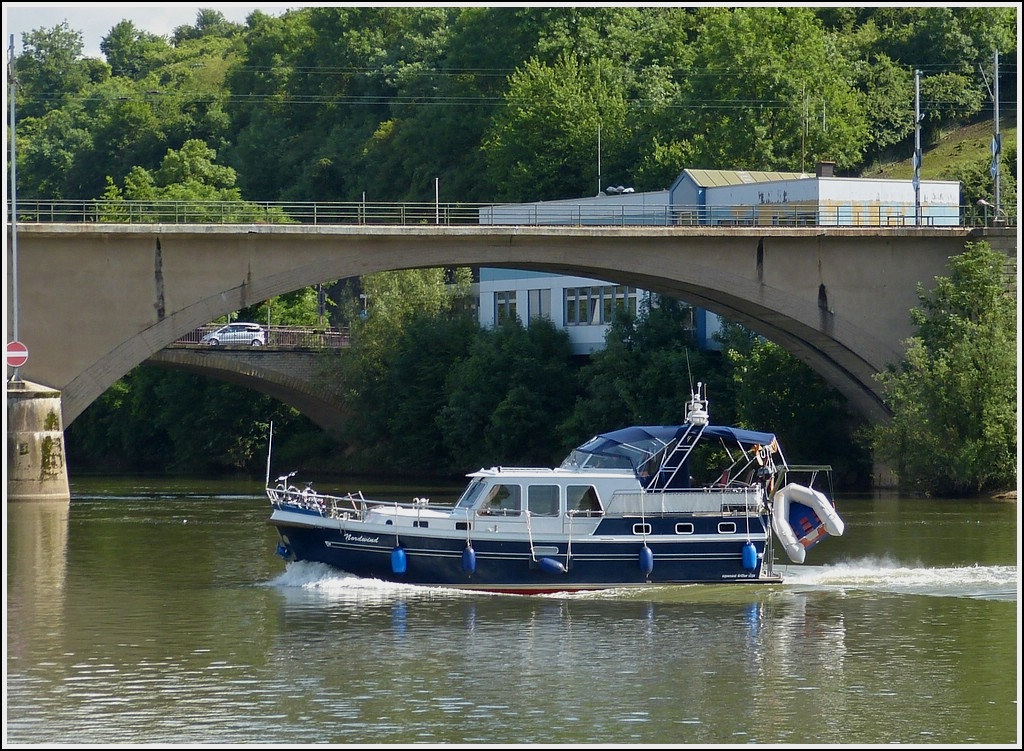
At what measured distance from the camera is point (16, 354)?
5100 centimetres

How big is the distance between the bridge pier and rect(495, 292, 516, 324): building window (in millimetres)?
30994

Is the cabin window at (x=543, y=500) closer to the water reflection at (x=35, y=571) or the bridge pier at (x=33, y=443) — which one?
the water reflection at (x=35, y=571)

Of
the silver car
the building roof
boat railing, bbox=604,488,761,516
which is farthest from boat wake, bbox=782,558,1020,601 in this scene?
the silver car

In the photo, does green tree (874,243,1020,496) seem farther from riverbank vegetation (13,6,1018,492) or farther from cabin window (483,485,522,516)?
cabin window (483,485,522,516)

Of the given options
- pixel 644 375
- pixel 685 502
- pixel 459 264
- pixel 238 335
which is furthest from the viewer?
pixel 238 335

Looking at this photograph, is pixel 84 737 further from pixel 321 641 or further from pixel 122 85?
pixel 122 85

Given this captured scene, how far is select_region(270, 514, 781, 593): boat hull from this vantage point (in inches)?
1337

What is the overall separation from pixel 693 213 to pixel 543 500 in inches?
1484

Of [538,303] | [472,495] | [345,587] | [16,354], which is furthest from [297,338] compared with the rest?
[472,495]

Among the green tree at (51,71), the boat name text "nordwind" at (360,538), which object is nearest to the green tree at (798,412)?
the boat name text "nordwind" at (360,538)

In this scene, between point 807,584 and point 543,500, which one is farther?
point 807,584

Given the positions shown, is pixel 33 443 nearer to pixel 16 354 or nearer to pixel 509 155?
pixel 16 354

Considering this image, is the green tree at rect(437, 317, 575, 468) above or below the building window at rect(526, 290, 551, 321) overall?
below

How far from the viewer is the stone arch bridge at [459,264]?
53.3 meters
